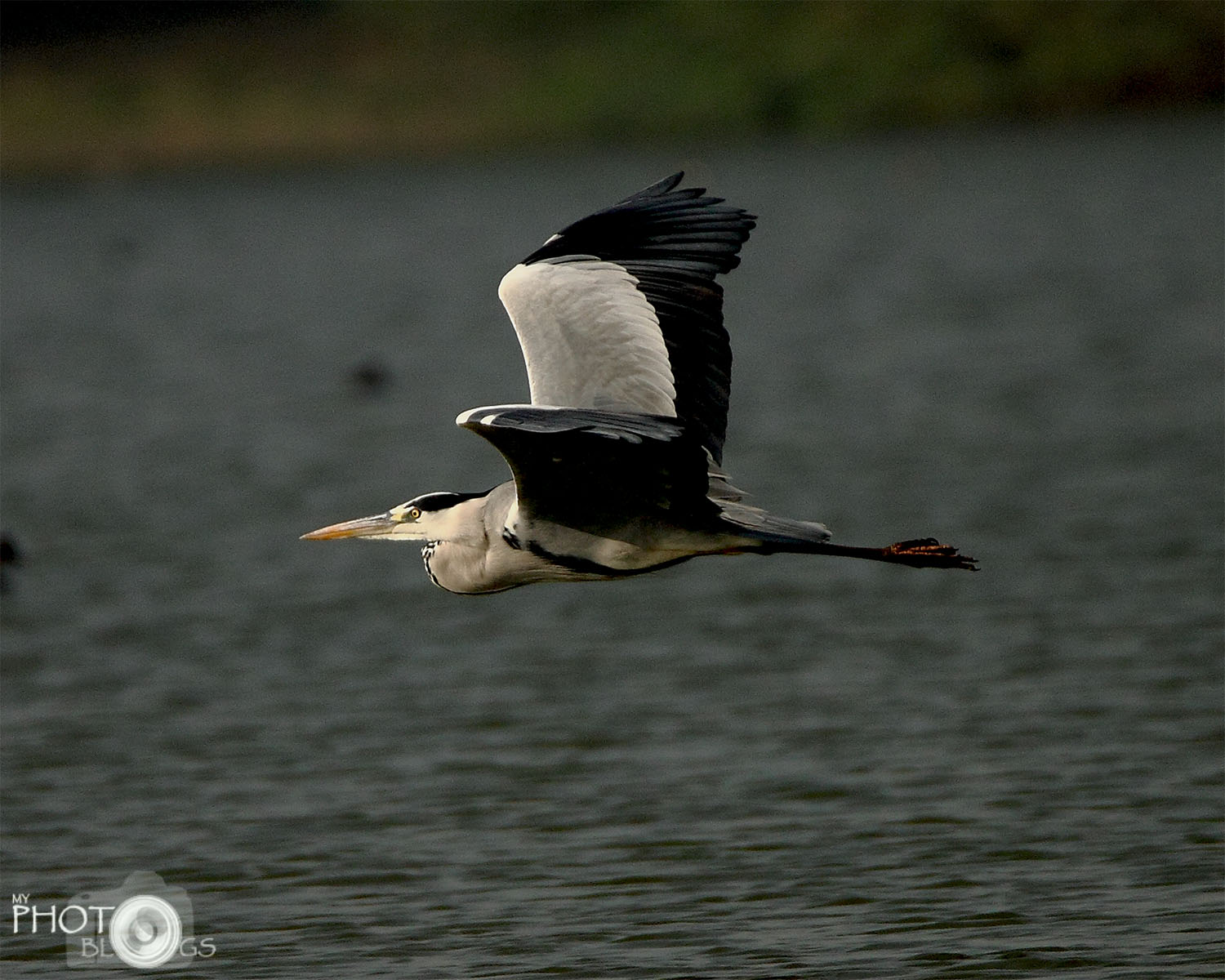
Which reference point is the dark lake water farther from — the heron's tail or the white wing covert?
the white wing covert

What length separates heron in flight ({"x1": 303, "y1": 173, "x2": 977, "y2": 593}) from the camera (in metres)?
7.02

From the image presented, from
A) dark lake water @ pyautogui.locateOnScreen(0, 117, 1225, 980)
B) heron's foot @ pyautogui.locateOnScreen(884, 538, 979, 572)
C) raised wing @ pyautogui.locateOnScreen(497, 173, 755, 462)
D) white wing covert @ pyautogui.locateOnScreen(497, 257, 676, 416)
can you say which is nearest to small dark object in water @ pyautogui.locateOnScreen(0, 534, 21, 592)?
dark lake water @ pyautogui.locateOnScreen(0, 117, 1225, 980)

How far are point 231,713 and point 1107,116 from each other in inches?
1974

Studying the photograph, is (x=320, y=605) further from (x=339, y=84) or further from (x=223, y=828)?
(x=339, y=84)

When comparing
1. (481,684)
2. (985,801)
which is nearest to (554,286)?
(985,801)

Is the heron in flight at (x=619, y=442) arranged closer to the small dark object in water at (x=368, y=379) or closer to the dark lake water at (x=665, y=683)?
the dark lake water at (x=665, y=683)

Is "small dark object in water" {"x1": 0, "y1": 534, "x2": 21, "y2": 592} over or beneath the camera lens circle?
over

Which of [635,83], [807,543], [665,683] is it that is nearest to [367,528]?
[807,543]

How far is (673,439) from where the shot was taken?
6352 millimetres

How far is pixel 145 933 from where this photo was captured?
8.74 m

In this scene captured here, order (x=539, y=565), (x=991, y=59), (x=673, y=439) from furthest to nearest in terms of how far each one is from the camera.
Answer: (x=991, y=59), (x=539, y=565), (x=673, y=439)

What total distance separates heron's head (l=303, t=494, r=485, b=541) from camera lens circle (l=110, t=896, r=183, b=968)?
6.09 ft

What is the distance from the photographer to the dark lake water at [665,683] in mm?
8633

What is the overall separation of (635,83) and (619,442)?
5425 centimetres
